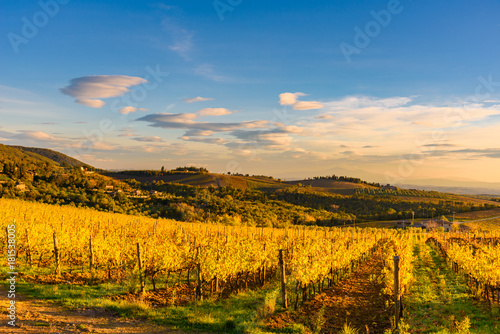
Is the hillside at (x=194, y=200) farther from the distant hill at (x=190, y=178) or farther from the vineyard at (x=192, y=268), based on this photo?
the vineyard at (x=192, y=268)

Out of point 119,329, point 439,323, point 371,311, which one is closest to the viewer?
point 119,329

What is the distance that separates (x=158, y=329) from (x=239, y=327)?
207 cm

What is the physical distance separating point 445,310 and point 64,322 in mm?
11936

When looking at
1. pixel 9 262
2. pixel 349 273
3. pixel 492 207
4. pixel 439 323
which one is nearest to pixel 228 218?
pixel 349 273

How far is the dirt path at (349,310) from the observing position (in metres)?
9.00

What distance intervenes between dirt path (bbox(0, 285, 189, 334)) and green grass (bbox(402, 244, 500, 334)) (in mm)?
6891

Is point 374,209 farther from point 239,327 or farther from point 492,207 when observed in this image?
point 239,327

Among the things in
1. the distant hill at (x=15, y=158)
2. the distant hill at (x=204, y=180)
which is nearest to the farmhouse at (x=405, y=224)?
the distant hill at (x=204, y=180)

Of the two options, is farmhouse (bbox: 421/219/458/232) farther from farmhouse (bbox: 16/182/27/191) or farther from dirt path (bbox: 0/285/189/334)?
farmhouse (bbox: 16/182/27/191)

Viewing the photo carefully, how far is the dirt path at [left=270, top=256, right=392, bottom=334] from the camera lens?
9.00m

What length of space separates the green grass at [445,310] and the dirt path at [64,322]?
689cm

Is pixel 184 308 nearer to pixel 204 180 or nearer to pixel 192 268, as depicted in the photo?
pixel 192 268

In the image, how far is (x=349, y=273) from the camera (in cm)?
1667

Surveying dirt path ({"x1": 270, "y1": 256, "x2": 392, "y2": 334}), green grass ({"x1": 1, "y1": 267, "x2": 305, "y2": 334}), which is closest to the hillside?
dirt path ({"x1": 270, "y1": 256, "x2": 392, "y2": 334})
